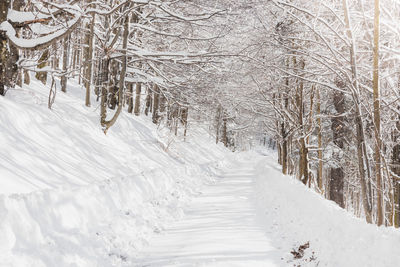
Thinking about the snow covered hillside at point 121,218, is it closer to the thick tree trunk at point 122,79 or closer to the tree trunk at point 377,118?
the tree trunk at point 377,118

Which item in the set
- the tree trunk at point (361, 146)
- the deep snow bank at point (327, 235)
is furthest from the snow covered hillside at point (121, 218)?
the tree trunk at point (361, 146)

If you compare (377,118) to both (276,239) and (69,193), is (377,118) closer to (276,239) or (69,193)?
(276,239)

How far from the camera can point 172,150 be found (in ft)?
57.1

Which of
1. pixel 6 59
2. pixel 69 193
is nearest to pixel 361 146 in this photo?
pixel 69 193

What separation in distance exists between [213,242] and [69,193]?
9.75 feet

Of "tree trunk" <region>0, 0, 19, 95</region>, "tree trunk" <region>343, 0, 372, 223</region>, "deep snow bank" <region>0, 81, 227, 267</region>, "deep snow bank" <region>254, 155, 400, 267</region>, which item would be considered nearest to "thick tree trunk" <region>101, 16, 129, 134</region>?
"deep snow bank" <region>0, 81, 227, 267</region>

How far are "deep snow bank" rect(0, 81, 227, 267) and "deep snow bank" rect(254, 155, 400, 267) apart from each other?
2.92 metres

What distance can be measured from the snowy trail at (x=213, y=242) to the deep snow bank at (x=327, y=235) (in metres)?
0.44

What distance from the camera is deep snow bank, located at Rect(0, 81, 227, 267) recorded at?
3.96 metres

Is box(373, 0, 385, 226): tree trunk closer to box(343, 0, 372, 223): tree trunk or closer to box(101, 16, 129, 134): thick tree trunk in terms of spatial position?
box(343, 0, 372, 223): tree trunk

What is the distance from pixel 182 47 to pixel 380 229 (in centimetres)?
1193

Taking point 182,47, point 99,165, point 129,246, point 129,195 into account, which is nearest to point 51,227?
point 129,246

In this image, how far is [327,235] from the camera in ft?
17.7

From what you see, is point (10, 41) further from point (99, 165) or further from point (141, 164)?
point (141, 164)
